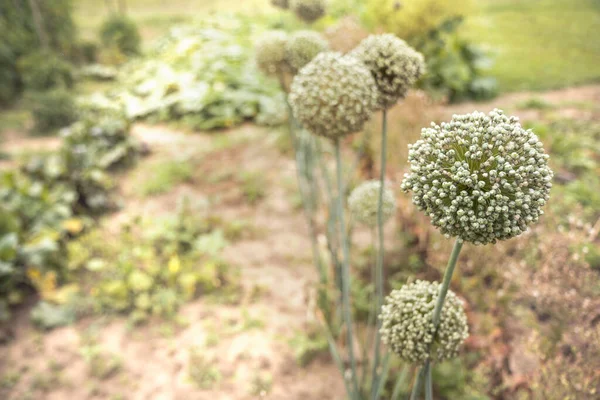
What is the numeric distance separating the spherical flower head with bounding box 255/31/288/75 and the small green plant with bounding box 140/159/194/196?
268cm

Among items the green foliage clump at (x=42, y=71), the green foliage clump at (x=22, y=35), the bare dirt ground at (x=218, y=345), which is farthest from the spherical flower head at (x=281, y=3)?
the green foliage clump at (x=22, y=35)

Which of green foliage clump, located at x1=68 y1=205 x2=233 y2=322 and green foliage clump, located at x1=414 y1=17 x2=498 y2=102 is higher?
green foliage clump, located at x1=414 y1=17 x2=498 y2=102

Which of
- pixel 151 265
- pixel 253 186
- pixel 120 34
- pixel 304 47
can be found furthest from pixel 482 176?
pixel 120 34

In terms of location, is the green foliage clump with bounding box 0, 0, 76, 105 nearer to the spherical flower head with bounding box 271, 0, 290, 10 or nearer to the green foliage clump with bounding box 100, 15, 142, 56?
the green foliage clump with bounding box 100, 15, 142, 56

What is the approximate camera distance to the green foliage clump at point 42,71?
579 centimetres

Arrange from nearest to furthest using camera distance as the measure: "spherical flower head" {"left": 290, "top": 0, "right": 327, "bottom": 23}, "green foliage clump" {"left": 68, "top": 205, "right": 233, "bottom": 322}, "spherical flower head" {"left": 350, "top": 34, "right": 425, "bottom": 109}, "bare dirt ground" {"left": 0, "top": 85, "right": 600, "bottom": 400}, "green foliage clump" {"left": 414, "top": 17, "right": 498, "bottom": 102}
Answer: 1. "spherical flower head" {"left": 350, "top": 34, "right": 425, "bottom": 109}
2. "spherical flower head" {"left": 290, "top": 0, "right": 327, "bottom": 23}
3. "bare dirt ground" {"left": 0, "top": 85, "right": 600, "bottom": 400}
4. "green foliage clump" {"left": 68, "top": 205, "right": 233, "bottom": 322}
5. "green foliage clump" {"left": 414, "top": 17, "right": 498, "bottom": 102}

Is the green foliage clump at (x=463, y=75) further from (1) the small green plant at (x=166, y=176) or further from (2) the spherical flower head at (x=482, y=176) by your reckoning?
(2) the spherical flower head at (x=482, y=176)

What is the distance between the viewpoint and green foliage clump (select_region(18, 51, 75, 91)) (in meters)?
5.79

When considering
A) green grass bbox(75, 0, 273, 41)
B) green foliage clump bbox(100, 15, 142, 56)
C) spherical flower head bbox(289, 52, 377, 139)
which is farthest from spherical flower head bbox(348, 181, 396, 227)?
green grass bbox(75, 0, 273, 41)

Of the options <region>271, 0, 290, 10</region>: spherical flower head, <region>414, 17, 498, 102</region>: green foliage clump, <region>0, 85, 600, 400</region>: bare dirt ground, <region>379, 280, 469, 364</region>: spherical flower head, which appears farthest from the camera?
<region>414, 17, 498, 102</region>: green foliage clump

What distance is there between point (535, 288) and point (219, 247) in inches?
85.2

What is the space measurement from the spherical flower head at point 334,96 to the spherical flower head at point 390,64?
37 mm

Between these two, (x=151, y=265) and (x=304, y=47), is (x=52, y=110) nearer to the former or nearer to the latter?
(x=151, y=265)

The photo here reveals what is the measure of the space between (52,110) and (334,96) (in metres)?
5.45
